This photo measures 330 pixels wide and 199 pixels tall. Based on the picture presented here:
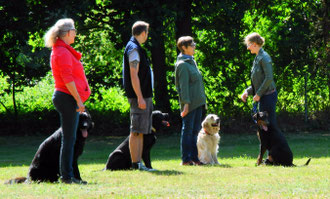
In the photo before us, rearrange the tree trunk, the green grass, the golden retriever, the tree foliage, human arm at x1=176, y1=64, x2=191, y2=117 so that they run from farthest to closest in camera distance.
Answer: the tree trunk, the tree foliage, the golden retriever, human arm at x1=176, y1=64, x2=191, y2=117, the green grass

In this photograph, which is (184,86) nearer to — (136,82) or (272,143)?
(136,82)

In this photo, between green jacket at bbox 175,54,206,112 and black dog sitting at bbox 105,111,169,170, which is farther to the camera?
green jacket at bbox 175,54,206,112

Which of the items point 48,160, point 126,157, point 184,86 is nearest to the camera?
point 48,160

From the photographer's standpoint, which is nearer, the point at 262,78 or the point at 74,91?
the point at 74,91

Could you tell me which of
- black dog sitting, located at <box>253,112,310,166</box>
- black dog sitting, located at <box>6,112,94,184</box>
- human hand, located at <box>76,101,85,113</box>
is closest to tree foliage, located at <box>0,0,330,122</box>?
black dog sitting, located at <box>253,112,310,166</box>

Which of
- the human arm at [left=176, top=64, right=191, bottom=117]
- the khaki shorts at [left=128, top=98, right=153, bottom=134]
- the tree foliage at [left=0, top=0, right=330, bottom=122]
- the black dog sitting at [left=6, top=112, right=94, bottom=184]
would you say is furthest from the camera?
the tree foliage at [left=0, top=0, right=330, bottom=122]

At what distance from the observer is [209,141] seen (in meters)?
9.57

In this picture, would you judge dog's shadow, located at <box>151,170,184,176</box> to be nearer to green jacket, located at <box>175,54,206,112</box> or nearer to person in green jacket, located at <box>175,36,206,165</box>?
person in green jacket, located at <box>175,36,206,165</box>

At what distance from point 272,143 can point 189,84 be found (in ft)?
5.46

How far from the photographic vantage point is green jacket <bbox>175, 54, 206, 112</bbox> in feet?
29.7

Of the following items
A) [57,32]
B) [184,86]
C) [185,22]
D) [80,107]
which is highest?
[185,22]

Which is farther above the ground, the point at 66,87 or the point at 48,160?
the point at 66,87

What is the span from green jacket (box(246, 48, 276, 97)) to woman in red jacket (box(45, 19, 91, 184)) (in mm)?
3214

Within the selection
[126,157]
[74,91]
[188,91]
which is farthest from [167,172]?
[74,91]
